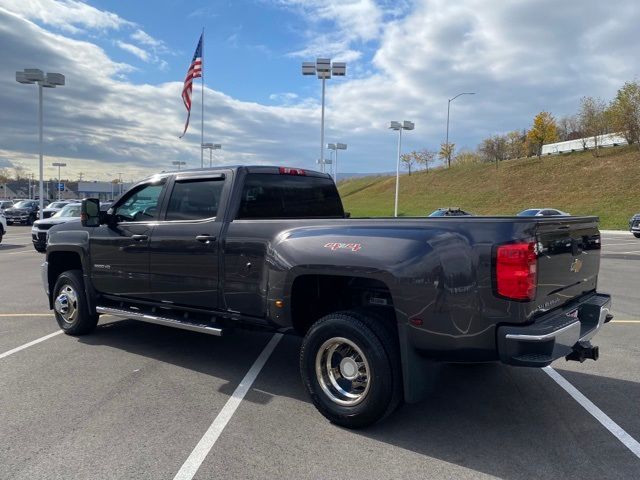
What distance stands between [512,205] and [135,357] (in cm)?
5021

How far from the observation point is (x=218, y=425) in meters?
3.79

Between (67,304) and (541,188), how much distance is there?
5330 cm

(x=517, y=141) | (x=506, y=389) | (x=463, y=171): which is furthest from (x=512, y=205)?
(x=506, y=389)

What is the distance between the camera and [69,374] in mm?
4871

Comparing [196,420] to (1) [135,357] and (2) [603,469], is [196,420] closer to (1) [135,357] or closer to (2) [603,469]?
(1) [135,357]

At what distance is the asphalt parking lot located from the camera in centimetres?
321

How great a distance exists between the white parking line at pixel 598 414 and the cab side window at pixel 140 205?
430 cm

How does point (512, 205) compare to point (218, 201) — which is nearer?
point (218, 201)

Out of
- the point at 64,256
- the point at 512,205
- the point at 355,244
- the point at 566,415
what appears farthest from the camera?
the point at 512,205

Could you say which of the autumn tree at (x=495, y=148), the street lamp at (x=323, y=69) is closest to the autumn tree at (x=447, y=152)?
the autumn tree at (x=495, y=148)

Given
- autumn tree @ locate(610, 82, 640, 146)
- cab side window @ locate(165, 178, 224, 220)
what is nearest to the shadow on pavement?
cab side window @ locate(165, 178, 224, 220)

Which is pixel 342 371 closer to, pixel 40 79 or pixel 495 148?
pixel 40 79

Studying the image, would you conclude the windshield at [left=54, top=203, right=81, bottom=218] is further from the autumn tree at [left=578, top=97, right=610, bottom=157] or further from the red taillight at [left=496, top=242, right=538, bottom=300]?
the autumn tree at [left=578, top=97, right=610, bottom=157]

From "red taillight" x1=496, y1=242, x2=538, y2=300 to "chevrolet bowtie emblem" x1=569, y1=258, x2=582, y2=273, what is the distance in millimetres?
832
